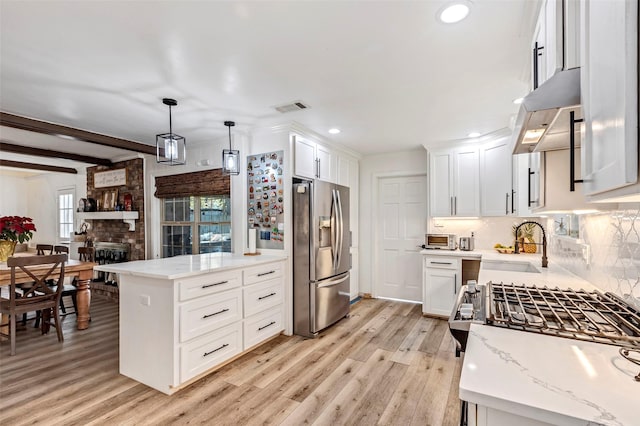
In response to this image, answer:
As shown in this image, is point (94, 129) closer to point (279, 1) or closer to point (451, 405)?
point (279, 1)

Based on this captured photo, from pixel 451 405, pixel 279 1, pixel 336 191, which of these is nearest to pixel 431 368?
pixel 451 405

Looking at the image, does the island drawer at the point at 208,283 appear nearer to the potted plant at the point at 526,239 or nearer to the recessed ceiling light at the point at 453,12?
the recessed ceiling light at the point at 453,12

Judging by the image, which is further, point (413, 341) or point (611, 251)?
point (413, 341)

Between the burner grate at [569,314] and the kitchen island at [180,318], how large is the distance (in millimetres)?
2053

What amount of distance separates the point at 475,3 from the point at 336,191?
8.34 feet

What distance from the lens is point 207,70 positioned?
7.32ft

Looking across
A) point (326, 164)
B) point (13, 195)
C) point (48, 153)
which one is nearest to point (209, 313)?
point (326, 164)

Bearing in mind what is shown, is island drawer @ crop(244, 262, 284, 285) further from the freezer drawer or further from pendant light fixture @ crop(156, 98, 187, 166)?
pendant light fixture @ crop(156, 98, 187, 166)

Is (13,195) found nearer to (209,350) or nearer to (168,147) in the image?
(168,147)

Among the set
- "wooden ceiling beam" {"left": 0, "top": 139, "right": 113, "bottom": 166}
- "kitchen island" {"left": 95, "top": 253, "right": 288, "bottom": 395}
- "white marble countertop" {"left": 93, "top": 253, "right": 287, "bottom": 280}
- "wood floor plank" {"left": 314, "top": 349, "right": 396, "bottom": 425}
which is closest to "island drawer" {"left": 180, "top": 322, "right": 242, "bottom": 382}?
"kitchen island" {"left": 95, "top": 253, "right": 288, "bottom": 395}

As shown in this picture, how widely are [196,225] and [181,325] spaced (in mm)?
2469

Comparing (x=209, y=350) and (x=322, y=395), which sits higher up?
(x=209, y=350)

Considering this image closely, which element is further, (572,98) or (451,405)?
(451,405)

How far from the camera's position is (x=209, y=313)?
2.58 m
